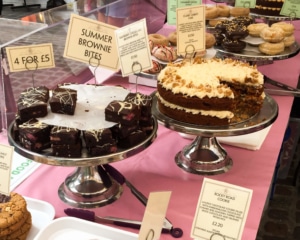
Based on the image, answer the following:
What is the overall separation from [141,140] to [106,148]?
11 centimetres

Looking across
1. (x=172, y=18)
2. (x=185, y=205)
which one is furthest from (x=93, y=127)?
(x=172, y=18)

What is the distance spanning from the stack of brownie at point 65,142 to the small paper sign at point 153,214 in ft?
1.01

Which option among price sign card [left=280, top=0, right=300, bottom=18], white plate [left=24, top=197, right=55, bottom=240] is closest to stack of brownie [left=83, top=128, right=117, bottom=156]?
white plate [left=24, top=197, right=55, bottom=240]

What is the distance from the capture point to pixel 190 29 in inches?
56.5

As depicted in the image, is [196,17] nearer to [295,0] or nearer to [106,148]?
[106,148]

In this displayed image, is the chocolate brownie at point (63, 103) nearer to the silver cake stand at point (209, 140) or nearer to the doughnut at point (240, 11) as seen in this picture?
the silver cake stand at point (209, 140)

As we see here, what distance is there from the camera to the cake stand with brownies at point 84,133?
1.03m

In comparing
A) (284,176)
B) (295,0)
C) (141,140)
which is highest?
(295,0)

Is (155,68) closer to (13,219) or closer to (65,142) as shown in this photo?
(65,142)

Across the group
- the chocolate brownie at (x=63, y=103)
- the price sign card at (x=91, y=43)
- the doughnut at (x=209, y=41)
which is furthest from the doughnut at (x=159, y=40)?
the chocolate brownie at (x=63, y=103)

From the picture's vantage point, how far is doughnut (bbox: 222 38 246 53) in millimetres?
1861

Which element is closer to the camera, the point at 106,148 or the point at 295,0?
the point at 106,148

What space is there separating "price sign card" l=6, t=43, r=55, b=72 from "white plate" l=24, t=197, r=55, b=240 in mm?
366

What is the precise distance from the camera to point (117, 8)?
2.19 m
